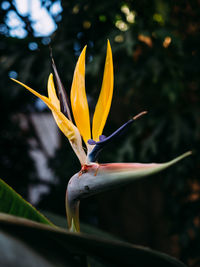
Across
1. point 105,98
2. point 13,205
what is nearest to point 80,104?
point 105,98

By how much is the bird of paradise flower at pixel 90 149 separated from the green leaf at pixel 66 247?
70 mm

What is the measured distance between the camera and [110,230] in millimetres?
1616

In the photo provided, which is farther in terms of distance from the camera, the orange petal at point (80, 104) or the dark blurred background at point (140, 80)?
the dark blurred background at point (140, 80)

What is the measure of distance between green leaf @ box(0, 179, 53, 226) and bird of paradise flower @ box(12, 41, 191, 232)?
5cm

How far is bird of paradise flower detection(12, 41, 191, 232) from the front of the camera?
13.0 inches

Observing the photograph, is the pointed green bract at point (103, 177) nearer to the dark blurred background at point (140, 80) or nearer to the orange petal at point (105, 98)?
the orange petal at point (105, 98)

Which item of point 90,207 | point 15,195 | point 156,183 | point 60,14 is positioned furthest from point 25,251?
point 90,207

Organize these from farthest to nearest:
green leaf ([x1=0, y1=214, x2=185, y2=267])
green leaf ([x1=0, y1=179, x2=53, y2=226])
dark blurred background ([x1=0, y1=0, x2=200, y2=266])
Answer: dark blurred background ([x1=0, y1=0, x2=200, y2=266])
green leaf ([x1=0, y1=179, x2=53, y2=226])
green leaf ([x1=0, y1=214, x2=185, y2=267])

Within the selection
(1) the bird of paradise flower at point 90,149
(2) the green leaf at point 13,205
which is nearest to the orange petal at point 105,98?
(1) the bird of paradise flower at point 90,149

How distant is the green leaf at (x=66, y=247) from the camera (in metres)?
0.27

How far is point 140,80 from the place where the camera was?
1.05 meters

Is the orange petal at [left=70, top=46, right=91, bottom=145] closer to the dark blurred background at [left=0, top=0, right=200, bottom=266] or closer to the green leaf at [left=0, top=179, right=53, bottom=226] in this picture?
the green leaf at [left=0, top=179, right=53, bottom=226]

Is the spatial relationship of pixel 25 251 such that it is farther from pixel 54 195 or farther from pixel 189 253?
pixel 54 195

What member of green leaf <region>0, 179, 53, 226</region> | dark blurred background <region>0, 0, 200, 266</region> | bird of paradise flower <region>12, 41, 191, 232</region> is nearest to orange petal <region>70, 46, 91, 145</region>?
bird of paradise flower <region>12, 41, 191, 232</region>
